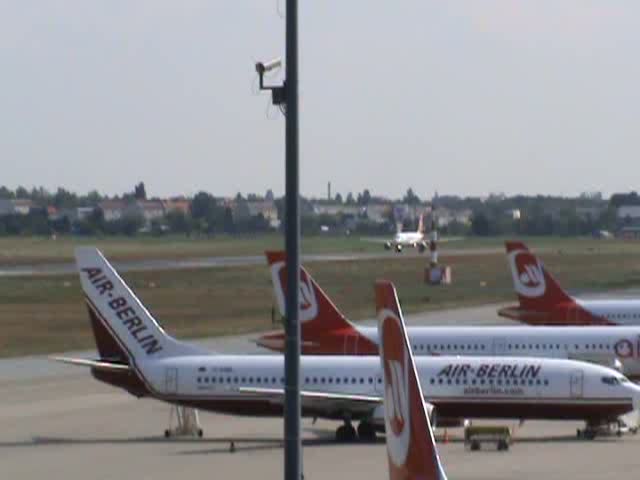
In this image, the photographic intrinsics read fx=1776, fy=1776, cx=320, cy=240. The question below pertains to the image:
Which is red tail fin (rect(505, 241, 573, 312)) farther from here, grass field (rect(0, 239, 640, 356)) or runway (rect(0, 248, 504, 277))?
runway (rect(0, 248, 504, 277))

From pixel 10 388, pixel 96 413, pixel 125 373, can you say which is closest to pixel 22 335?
pixel 10 388

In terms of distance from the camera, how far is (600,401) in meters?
51.7

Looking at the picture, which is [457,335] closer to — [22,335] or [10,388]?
[10,388]

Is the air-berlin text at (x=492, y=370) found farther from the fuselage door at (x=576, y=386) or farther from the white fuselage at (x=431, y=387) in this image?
the fuselage door at (x=576, y=386)

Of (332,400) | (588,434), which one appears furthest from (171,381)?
(588,434)

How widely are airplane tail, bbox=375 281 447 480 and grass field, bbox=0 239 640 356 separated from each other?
6018 cm

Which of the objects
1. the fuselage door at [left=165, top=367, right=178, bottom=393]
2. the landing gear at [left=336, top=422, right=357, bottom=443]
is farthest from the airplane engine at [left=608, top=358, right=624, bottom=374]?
the fuselage door at [left=165, top=367, right=178, bottom=393]

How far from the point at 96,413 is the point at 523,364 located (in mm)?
15590

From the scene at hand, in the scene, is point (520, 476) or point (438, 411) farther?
point (438, 411)

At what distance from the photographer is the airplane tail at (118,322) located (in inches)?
2089

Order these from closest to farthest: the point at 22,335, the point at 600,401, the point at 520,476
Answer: the point at 520,476, the point at 600,401, the point at 22,335

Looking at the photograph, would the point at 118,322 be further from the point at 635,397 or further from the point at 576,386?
the point at 635,397

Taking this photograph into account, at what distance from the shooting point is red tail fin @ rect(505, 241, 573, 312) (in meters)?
78.1

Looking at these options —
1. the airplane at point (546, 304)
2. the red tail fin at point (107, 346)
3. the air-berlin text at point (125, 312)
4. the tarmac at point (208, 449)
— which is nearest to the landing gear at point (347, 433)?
the tarmac at point (208, 449)
